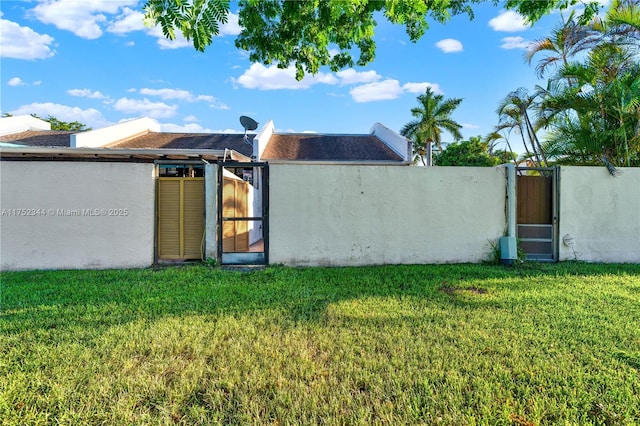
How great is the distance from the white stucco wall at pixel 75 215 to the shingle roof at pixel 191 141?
1089 cm

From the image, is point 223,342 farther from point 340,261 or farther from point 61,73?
point 61,73

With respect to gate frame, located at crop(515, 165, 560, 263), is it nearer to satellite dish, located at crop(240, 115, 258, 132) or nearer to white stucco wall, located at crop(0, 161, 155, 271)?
white stucco wall, located at crop(0, 161, 155, 271)

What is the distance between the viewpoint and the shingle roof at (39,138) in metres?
16.3

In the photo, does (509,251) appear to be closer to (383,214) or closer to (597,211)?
(597,211)

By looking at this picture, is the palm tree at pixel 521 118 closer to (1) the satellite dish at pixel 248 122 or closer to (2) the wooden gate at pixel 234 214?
(2) the wooden gate at pixel 234 214

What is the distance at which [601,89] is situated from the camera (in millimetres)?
8023

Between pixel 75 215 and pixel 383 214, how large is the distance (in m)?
6.60

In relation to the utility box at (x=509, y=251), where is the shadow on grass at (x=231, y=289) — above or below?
below

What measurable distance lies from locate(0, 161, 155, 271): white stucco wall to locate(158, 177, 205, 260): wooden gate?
26 centimetres

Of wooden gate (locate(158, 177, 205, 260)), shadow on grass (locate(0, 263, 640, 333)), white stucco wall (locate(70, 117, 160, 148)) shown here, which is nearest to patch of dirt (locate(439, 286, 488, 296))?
shadow on grass (locate(0, 263, 640, 333))

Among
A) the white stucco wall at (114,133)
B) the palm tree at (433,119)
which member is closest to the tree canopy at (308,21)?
the white stucco wall at (114,133)

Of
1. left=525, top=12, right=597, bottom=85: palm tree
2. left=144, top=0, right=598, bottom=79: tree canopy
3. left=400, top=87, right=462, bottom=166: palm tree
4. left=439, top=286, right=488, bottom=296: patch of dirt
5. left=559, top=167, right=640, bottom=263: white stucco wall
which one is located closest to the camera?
left=144, top=0, right=598, bottom=79: tree canopy

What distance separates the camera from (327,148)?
1931cm

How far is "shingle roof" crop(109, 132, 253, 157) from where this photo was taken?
1784 cm
